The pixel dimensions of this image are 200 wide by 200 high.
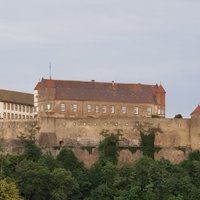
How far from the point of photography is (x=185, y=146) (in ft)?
370

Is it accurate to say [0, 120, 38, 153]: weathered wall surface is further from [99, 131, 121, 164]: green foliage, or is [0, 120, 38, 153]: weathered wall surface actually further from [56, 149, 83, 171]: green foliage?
[99, 131, 121, 164]: green foliage

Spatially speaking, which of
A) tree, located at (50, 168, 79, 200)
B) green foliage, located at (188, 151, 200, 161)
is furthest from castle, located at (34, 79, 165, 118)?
tree, located at (50, 168, 79, 200)

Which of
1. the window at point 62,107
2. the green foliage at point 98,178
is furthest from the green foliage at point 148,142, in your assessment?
the window at point 62,107

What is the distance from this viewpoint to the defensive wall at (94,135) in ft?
367

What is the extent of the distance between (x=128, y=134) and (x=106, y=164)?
4940 mm

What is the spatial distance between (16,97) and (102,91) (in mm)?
12334

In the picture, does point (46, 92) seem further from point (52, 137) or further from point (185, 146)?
point (185, 146)

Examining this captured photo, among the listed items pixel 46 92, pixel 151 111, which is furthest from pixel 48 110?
pixel 151 111

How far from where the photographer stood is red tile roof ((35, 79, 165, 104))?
116750 mm

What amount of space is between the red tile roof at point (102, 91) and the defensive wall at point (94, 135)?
4417mm

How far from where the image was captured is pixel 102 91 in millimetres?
118000

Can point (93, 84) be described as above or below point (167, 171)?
above

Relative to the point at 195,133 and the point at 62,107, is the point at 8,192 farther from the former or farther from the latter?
the point at 195,133

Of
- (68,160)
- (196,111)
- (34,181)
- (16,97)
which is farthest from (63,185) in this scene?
(16,97)
